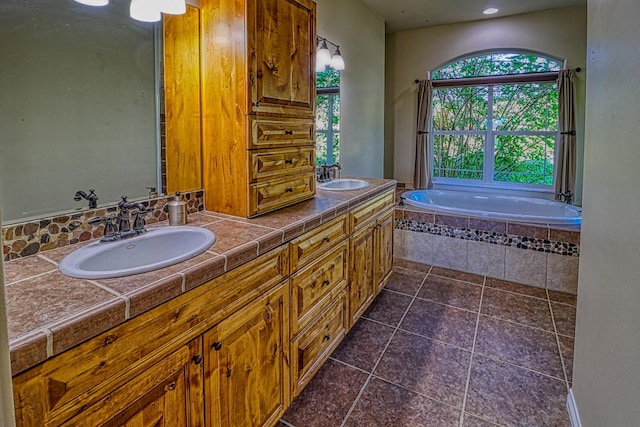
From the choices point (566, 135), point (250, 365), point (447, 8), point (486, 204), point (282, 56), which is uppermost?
point (447, 8)

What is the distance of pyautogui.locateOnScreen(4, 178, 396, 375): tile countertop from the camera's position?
75cm

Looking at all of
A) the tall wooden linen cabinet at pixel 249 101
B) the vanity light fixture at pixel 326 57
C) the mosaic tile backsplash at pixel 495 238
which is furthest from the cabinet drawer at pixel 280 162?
the mosaic tile backsplash at pixel 495 238

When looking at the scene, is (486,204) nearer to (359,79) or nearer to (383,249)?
(359,79)

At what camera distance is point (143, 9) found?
1493mm

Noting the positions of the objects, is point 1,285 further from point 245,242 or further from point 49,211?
point 49,211

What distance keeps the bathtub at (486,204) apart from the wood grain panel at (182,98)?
2.60m

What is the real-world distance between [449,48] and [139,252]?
185 inches

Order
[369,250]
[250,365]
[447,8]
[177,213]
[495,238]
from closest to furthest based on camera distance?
[250,365]
[177,213]
[369,250]
[495,238]
[447,8]

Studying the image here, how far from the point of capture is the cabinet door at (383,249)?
8.59 ft

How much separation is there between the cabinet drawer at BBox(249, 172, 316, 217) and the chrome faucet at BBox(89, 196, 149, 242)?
0.47m

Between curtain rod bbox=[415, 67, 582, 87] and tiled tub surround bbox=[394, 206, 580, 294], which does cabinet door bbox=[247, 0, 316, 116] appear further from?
curtain rod bbox=[415, 67, 582, 87]

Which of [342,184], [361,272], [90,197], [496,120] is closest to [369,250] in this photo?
[361,272]

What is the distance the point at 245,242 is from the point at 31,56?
3.11ft

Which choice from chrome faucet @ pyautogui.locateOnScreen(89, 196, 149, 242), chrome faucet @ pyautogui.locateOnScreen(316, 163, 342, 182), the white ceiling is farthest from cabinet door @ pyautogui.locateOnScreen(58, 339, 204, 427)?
the white ceiling
